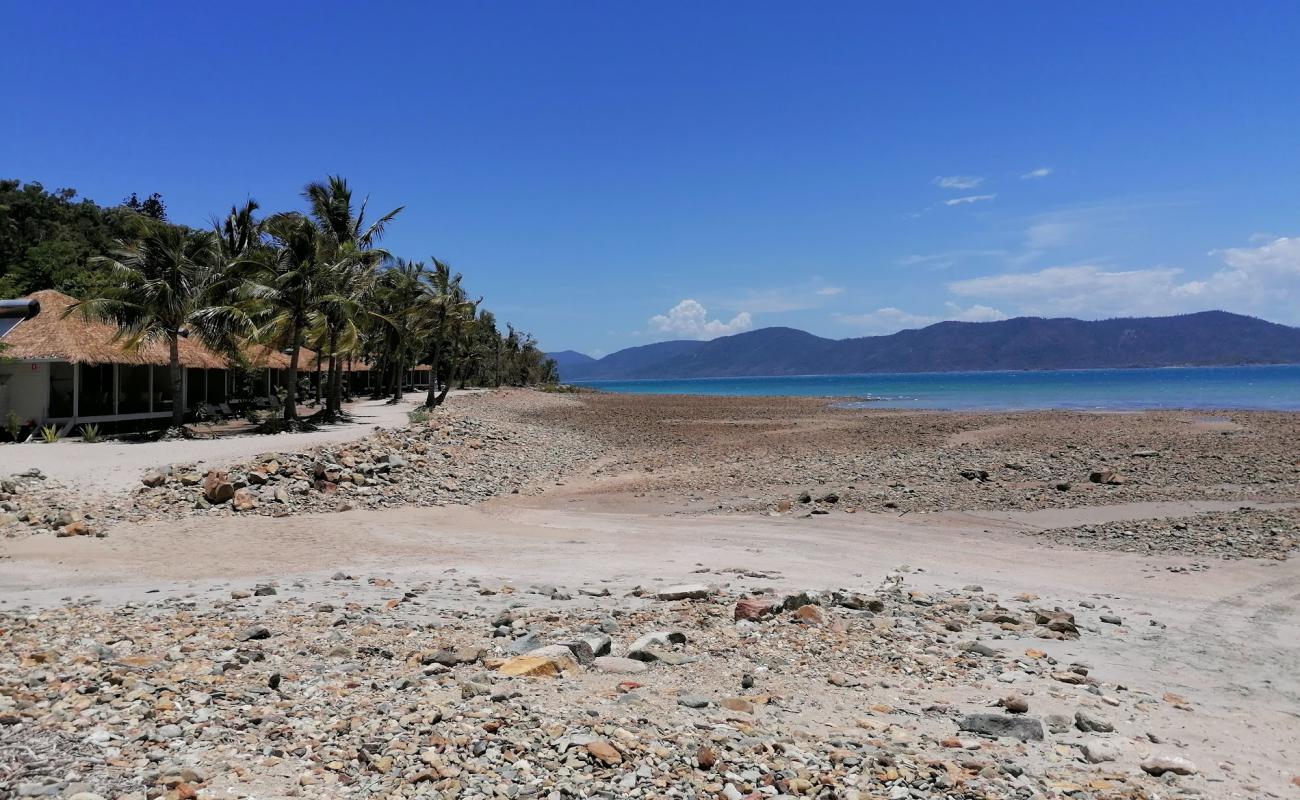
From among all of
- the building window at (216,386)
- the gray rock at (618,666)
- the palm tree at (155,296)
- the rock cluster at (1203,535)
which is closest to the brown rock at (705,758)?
the gray rock at (618,666)

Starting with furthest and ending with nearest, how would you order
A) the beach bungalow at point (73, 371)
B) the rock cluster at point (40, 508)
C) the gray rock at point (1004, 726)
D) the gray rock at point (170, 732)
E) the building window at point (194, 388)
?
the building window at point (194, 388), the beach bungalow at point (73, 371), the rock cluster at point (40, 508), the gray rock at point (1004, 726), the gray rock at point (170, 732)

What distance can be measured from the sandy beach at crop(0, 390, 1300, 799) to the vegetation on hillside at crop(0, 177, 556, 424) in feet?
22.2

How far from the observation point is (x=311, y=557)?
10.8m

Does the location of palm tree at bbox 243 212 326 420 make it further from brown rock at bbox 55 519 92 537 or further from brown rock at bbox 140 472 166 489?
brown rock at bbox 55 519 92 537

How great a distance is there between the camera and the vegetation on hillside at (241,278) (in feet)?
71.9

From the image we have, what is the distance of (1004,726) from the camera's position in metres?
5.03

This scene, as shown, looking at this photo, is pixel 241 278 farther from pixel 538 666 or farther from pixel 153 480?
pixel 538 666

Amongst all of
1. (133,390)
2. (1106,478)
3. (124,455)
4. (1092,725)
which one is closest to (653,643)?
(1092,725)

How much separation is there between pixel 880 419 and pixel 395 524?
1282 inches

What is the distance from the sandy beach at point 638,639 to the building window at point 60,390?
782 cm

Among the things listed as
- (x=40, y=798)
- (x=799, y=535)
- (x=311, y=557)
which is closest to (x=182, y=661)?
(x=40, y=798)

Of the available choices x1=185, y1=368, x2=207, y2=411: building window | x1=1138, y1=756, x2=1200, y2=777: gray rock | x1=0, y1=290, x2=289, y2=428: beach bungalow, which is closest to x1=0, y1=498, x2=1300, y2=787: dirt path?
x1=1138, y1=756, x2=1200, y2=777: gray rock

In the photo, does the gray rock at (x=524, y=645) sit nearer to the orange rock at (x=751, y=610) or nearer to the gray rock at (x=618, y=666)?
the gray rock at (x=618, y=666)

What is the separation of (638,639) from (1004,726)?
2.81 meters
